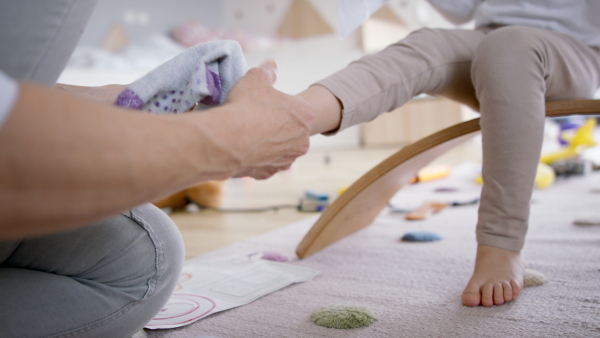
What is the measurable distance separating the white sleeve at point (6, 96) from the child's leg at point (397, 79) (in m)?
0.42

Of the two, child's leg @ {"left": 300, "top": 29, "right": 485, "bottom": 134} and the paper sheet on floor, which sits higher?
child's leg @ {"left": 300, "top": 29, "right": 485, "bottom": 134}

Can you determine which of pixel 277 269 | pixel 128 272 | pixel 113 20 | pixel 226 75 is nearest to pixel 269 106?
pixel 226 75

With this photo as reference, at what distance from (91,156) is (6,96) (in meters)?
0.06

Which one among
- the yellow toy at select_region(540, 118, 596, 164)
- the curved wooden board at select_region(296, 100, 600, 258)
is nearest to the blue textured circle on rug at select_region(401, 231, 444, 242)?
the curved wooden board at select_region(296, 100, 600, 258)

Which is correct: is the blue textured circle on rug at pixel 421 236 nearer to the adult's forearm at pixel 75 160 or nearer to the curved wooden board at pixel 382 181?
the curved wooden board at pixel 382 181

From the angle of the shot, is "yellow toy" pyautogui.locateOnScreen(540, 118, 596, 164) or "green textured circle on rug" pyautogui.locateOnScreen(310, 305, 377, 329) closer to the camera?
"green textured circle on rug" pyautogui.locateOnScreen(310, 305, 377, 329)

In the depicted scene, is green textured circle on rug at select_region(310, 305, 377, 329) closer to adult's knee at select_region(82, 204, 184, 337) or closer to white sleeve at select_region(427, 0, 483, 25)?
adult's knee at select_region(82, 204, 184, 337)

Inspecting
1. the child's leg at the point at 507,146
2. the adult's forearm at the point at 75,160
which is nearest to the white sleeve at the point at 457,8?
the child's leg at the point at 507,146

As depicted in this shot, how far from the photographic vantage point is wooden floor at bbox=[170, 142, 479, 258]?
4.25 ft

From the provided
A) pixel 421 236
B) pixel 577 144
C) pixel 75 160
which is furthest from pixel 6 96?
pixel 577 144

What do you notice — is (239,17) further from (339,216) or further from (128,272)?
(128,272)

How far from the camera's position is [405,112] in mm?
3498

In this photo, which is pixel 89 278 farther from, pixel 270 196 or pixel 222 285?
pixel 270 196

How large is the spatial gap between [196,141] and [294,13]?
409cm
